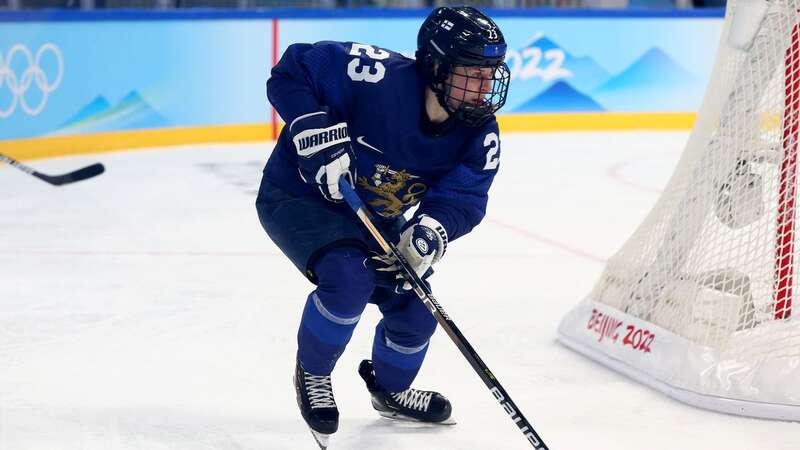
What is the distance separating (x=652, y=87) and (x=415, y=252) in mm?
6614

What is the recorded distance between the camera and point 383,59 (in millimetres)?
2498

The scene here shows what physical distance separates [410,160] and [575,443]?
700mm

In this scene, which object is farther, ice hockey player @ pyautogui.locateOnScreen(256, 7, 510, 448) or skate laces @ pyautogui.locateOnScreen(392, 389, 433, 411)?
skate laces @ pyautogui.locateOnScreen(392, 389, 433, 411)

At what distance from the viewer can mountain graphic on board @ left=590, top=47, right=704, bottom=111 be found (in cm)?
855

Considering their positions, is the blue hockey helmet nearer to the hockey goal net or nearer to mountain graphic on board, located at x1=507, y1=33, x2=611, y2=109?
the hockey goal net

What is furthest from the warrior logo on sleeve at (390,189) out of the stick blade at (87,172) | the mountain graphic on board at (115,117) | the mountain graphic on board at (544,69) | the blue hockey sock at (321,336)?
the mountain graphic on board at (544,69)

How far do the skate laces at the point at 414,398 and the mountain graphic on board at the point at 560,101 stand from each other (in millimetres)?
5927

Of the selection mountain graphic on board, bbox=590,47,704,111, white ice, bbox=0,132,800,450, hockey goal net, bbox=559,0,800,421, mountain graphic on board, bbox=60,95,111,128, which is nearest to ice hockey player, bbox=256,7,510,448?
white ice, bbox=0,132,800,450

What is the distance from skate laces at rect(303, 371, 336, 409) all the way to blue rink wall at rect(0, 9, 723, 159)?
14.5 feet

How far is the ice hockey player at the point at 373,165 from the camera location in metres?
2.36

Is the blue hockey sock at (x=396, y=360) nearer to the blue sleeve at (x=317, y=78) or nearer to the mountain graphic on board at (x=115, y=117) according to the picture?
the blue sleeve at (x=317, y=78)

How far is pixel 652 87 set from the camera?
865 centimetres

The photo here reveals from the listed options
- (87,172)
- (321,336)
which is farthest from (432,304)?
(87,172)

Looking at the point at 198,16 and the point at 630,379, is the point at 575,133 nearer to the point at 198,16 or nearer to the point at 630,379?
the point at 198,16
